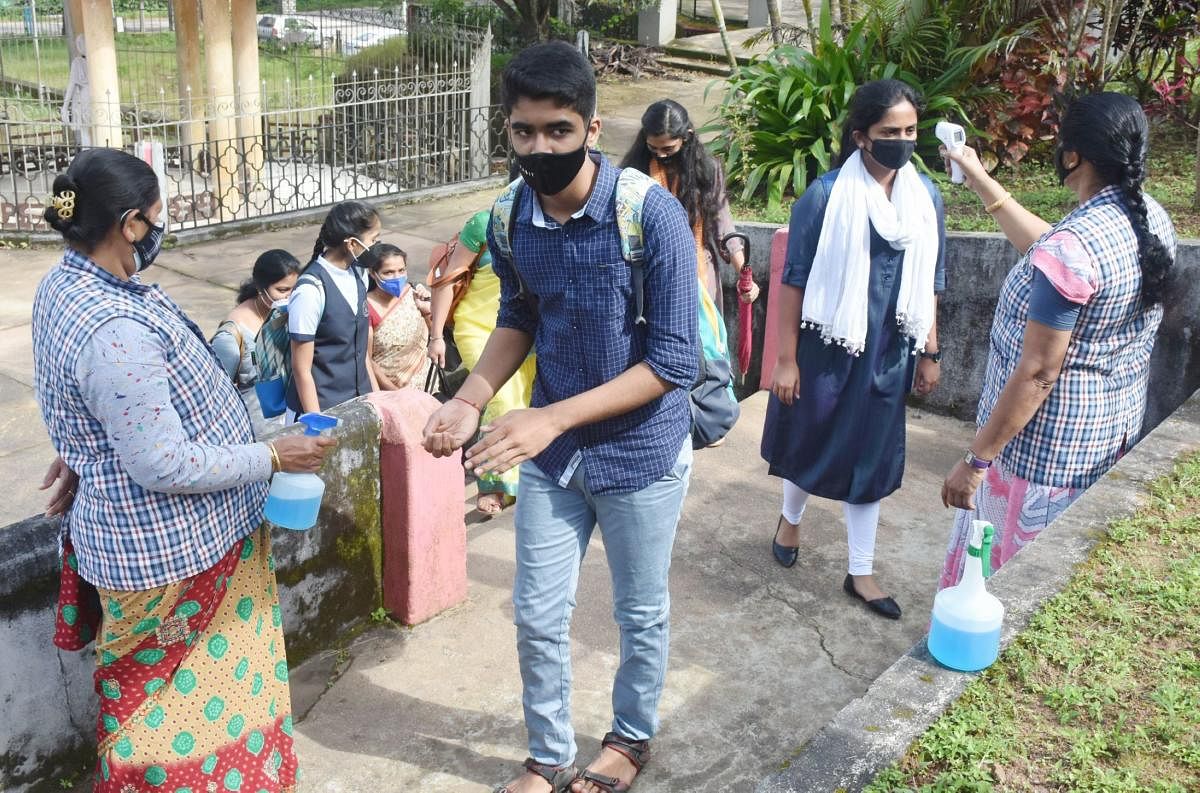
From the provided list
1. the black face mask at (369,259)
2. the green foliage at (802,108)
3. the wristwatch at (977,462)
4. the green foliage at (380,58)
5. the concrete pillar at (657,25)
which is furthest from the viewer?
the concrete pillar at (657,25)

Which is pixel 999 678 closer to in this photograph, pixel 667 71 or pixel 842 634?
pixel 842 634

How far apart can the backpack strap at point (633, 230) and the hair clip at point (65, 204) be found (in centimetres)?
123

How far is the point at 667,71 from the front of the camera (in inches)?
714

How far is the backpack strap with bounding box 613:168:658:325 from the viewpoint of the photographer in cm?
289

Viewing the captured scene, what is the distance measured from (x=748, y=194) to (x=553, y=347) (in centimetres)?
532

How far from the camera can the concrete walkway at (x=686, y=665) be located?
3584mm

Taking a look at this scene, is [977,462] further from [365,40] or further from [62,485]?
[365,40]

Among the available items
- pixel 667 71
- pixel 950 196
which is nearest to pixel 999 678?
pixel 950 196

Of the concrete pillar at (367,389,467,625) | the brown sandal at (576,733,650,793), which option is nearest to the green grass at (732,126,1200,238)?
the concrete pillar at (367,389,467,625)

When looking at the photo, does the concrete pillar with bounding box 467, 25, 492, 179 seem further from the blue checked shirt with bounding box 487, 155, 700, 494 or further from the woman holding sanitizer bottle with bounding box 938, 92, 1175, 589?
the blue checked shirt with bounding box 487, 155, 700, 494

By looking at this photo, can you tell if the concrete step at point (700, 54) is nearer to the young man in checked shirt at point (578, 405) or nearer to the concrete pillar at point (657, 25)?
the concrete pillar at point (657, 25)

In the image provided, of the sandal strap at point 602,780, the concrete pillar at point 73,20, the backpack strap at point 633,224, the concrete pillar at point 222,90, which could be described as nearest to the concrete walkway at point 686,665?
→ the sandal strap at point 602,780

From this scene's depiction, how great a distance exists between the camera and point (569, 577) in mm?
3191

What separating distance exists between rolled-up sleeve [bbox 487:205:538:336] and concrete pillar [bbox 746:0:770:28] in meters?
17.2
